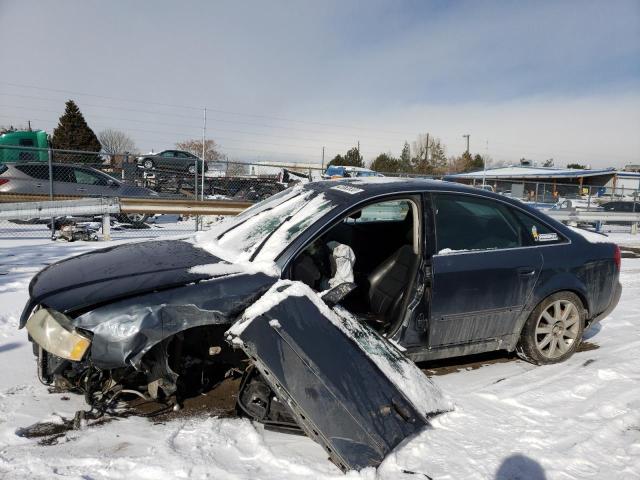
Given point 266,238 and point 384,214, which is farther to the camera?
point 384,214

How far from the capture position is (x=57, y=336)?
267 centimetres

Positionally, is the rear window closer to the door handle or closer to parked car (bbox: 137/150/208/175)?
parked car (bbox: 137/150/208/175)

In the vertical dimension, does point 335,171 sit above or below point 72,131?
below

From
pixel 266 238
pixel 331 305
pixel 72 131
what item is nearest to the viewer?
pixel 331 305

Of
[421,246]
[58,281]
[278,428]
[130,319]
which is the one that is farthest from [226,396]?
[421,246]

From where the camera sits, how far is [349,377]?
273 cm

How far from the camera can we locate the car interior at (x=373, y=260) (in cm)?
353

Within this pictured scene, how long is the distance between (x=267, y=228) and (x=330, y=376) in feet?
4.45

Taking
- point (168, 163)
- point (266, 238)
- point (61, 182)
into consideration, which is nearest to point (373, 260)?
point (266, 238)

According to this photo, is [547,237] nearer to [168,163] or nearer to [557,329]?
[557,329]

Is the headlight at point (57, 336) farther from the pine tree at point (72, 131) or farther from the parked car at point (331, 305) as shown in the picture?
the pine tree at point (72, 131)

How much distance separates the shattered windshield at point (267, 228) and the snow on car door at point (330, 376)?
419mm

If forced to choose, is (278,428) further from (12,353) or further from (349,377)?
(12,353)

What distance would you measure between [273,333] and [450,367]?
208 centimetres
